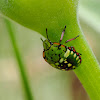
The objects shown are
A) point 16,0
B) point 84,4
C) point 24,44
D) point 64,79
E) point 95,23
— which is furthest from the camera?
point 64,79

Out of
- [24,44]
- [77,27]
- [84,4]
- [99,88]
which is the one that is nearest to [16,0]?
[77,27]

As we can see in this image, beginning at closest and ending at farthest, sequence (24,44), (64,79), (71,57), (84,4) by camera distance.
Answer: (71,57) < (84,4) < (24,44) < (64,79)

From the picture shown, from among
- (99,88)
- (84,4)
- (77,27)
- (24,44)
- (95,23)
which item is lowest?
(99,88)

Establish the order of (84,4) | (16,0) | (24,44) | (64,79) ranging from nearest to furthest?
(16,0)
(84,4)
(24,44)
(64,79)

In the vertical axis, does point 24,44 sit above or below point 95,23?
above

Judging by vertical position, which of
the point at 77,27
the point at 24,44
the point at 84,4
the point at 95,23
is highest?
the point at 24,44

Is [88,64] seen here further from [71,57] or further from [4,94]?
[4,94]

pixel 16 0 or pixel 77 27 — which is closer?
pixel 16 0

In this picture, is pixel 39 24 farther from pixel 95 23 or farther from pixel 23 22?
pixel 95 23

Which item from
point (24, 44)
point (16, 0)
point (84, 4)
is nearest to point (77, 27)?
point (16, 0)
